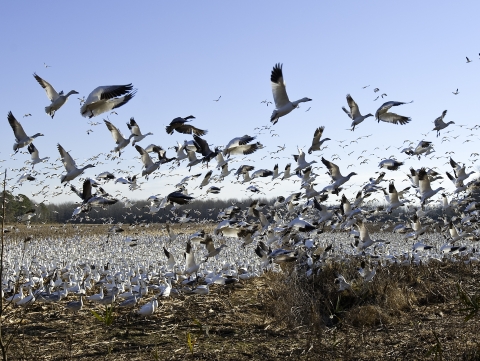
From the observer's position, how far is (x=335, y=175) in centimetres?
1048

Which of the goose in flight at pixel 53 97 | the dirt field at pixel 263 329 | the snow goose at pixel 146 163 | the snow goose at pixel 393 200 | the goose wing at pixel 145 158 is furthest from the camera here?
the snow goose at pixel 393 200

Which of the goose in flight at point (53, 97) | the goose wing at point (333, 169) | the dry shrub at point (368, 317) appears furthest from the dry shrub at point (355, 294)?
the goose in flight at point (53, 97)

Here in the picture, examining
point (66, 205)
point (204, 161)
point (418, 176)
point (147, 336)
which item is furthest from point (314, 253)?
point (66, 205)

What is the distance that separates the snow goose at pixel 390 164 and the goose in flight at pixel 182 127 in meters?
4.08

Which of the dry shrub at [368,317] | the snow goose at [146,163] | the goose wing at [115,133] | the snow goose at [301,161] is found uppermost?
the goose wing at [115,133]

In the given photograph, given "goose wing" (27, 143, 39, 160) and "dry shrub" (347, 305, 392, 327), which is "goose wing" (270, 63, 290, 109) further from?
"goose wing" (27, 143, 39, 160)

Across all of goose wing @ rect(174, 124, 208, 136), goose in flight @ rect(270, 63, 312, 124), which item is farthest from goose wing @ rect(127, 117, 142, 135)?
goose in flight @ rect(270, 63, 312, 124)

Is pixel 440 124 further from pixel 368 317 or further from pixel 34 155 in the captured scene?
pixel 34 155

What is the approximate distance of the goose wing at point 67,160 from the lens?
28.0 ft

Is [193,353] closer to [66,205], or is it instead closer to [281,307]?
[281,307]

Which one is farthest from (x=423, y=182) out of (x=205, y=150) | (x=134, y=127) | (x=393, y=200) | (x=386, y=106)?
(x=134, y=127)

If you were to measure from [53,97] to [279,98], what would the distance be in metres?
4.03

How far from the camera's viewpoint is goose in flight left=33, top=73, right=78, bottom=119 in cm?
794

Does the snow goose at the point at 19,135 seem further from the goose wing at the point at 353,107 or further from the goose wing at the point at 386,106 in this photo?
the goose wing at the point at 386,106
